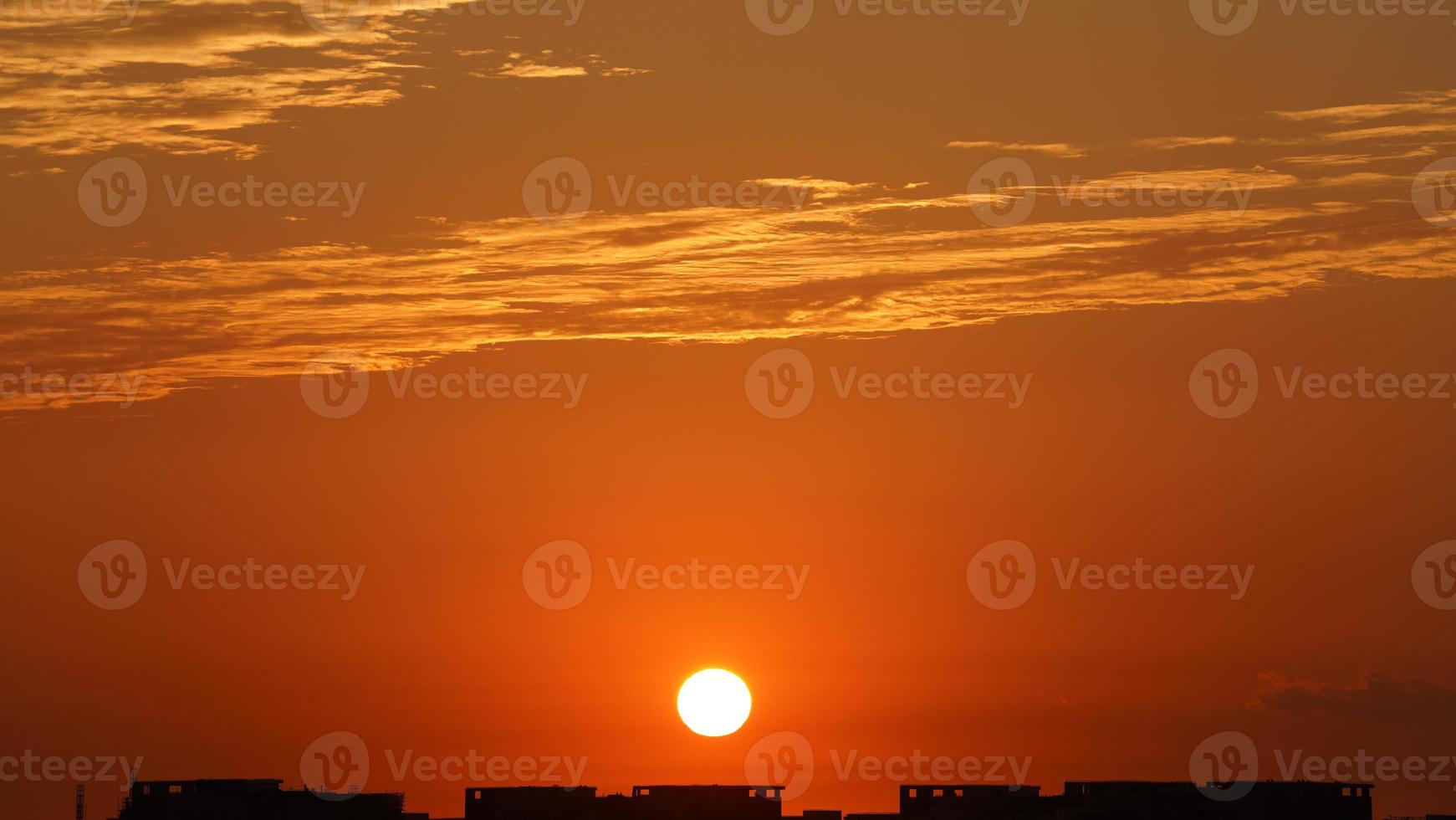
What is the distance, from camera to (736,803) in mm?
175750

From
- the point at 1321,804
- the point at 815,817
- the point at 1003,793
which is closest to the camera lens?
the point at 1321,804

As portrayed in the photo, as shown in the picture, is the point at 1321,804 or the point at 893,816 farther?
the point at 893,816

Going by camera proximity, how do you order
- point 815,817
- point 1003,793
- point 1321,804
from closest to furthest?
1. point 1321,804
2. point 1003,793
3. point 815,817

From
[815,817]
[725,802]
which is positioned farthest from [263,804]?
[815,817]

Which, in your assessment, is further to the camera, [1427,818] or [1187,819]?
[1427,818]

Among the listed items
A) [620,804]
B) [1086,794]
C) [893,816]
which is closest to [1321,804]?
[1086,794]

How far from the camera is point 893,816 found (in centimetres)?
18262

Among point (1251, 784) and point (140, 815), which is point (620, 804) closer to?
point (140, 815)

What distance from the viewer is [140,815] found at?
6826 inches

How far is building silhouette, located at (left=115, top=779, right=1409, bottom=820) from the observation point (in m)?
166

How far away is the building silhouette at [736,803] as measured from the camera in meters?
166

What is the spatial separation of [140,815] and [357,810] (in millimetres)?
16680

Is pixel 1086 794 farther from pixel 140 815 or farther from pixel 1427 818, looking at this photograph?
pixel 140 815

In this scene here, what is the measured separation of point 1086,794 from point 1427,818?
1169 inches
